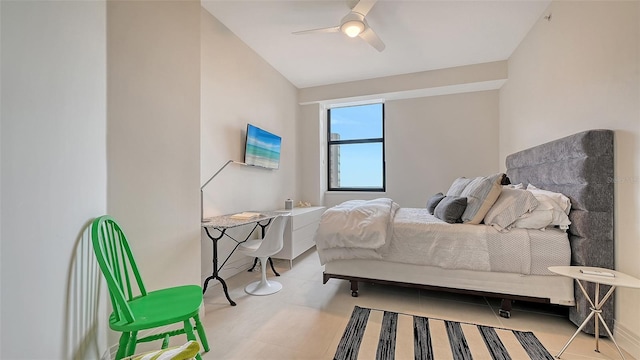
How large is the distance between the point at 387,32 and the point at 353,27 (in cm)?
76

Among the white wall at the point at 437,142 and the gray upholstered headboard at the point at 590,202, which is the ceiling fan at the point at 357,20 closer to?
the gray upholstered headboard at the point at 590,202

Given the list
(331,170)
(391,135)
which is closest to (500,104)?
(391,135)

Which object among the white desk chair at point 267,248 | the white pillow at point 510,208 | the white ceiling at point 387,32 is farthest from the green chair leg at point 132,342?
the white ceiling at point 387,32

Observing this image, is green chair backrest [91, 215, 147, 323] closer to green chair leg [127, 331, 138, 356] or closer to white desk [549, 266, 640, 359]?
green chair leg [127, 331, 138, 356]

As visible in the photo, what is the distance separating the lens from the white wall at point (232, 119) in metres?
2.62

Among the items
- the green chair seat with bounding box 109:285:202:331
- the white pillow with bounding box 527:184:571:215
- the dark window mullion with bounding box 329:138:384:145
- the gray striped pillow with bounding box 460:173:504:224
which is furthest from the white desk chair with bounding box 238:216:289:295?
the dark window mullion with bounding box 329:138:384:145

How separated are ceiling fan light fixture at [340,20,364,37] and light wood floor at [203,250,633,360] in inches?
95.2

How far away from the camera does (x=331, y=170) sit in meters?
5.02

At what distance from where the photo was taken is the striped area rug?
1576mm

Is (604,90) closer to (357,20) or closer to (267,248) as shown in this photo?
(357,20)

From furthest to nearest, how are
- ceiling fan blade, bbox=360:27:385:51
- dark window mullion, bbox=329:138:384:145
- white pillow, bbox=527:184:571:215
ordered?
1. dark window mullion, bbox=329:138:384:145
2. ceiling fan blade, bbox=360:27:385:51
3. white pillow, bbox=527:184:571:215

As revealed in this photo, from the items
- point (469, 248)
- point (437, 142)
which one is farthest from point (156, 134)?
point (437, 142)

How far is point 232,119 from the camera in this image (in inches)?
117

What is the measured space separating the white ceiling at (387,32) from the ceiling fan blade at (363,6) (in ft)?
0.73
